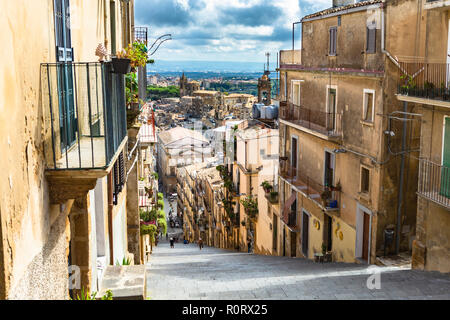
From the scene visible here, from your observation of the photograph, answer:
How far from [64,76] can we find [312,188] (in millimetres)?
15114

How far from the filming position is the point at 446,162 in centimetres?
1284

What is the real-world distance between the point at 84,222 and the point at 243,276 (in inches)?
291

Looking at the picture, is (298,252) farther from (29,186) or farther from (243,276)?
(29,186)

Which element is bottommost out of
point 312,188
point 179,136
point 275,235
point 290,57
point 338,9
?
point 179,136

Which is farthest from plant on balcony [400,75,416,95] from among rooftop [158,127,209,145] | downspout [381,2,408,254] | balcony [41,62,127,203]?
rooftop [158,127,209,145]

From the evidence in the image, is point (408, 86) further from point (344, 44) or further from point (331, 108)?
point (331, 108)

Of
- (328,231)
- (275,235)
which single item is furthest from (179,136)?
(328,231)

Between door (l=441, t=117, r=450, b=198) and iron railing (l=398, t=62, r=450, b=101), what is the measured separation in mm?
807

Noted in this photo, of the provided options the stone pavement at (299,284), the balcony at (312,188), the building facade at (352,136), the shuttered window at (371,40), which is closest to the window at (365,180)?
the building facade at (352,136)

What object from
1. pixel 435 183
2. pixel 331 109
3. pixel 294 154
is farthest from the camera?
pixel 294 154

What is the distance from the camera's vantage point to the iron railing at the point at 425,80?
12469 millimetres

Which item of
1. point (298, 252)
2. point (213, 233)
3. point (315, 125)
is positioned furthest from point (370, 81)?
point (213, 233)

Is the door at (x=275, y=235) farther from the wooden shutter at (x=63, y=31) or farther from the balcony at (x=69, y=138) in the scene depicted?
the wooden shutter at (x=63, y=31)
